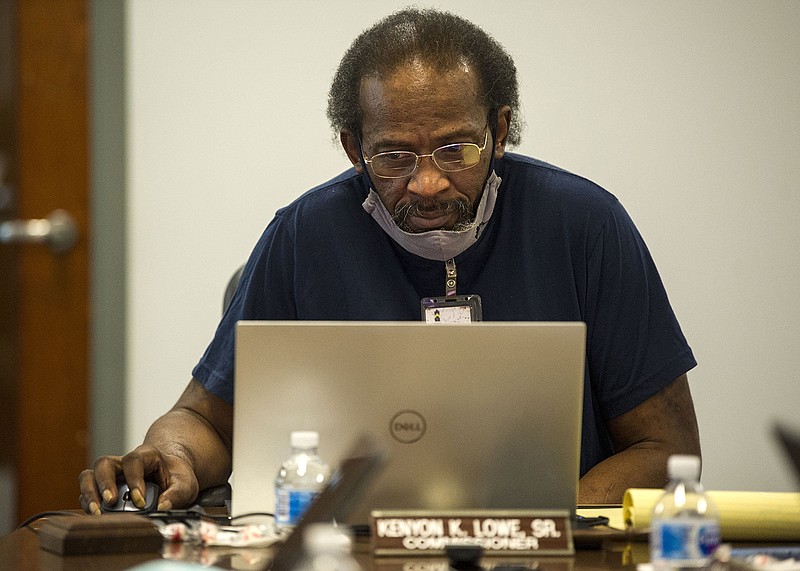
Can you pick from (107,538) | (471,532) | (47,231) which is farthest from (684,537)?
(47,231)

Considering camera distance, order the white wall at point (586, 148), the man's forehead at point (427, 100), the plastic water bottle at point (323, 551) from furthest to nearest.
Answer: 1. the white wall at point (586, 148)
2. the man's forehead at point (427, 100)
3. the plastic water bottle at point (323, 551)

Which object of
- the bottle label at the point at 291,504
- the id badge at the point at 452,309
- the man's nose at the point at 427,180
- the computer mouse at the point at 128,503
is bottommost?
the computer mouse at the point at 128,503

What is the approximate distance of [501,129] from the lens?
196 centimetres

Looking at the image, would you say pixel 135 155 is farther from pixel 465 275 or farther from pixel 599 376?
pixel 599 376

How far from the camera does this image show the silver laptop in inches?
48.1

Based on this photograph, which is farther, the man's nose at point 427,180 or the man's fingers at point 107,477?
the man's nose at point 427,180

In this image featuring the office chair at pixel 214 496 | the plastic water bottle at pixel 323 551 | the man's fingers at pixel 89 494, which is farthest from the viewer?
the office chair at pixel 214 496

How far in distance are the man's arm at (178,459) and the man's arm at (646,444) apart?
0.57 meters

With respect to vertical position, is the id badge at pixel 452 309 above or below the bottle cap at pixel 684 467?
above

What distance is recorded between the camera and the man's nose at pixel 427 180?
1.81 m

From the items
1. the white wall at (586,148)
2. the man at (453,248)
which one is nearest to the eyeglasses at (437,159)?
the man at (453,248)

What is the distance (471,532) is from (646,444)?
2.18ft

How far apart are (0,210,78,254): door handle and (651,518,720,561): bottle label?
2.07 meters

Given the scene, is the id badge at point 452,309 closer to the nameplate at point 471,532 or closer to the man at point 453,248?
the man at point 453,248
